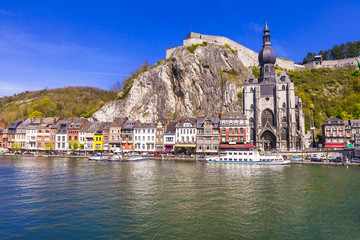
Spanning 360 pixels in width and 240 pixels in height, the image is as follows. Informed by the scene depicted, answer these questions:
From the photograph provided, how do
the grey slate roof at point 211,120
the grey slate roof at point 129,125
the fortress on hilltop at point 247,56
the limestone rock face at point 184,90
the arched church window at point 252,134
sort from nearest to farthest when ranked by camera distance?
1. the grey slate roof at point 211,120
2. the arched church window at point 252,134
3. the grey slate roof at point 129,125
4. the limestone rock face at point 184,90
5. the fortress on hilltop at point 247,56

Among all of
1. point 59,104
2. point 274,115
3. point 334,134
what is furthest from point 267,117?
point 59,104

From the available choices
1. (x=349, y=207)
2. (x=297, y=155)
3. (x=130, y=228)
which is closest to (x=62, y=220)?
(x=130, y=228)

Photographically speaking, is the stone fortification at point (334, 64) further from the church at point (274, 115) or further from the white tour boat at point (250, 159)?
the white tour boat at point (250, 159)

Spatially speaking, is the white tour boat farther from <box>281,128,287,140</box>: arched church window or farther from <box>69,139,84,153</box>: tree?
<box>69,139,84,153</box>: tree

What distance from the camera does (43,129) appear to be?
8156cm

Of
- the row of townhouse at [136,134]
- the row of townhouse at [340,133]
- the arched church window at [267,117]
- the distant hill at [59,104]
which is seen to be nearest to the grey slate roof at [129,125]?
the row of townhouse at [136,134]

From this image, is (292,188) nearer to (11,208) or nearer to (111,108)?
(11,208)

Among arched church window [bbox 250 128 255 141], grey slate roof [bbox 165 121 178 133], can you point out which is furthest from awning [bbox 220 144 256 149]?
grey slate roof [bbox 165 121 178 133]

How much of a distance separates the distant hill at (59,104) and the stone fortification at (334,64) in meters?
97.5

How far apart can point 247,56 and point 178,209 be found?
102995 millimetres

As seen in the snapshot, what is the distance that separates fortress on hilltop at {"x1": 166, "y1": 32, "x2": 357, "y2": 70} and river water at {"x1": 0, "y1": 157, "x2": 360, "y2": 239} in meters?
83.4

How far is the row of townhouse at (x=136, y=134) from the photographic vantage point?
66.5 metres

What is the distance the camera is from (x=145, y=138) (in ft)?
237

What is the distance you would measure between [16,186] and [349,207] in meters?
33.6
